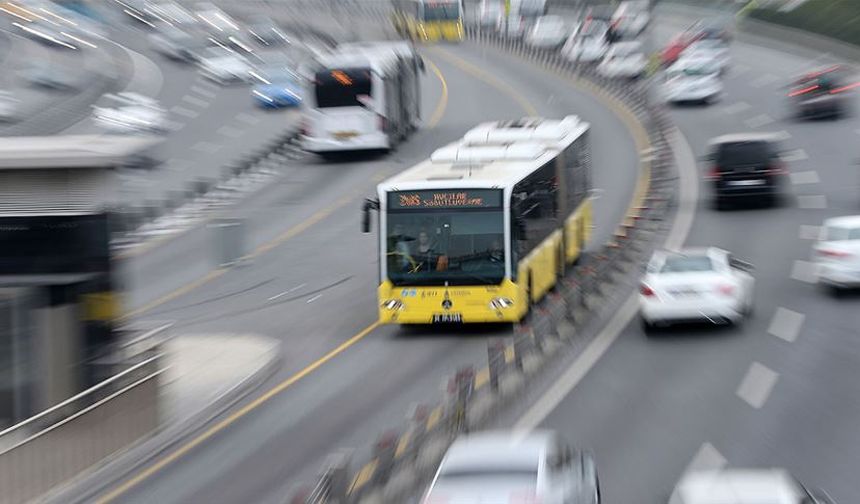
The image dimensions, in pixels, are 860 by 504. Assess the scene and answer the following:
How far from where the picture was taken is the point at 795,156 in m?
47.5

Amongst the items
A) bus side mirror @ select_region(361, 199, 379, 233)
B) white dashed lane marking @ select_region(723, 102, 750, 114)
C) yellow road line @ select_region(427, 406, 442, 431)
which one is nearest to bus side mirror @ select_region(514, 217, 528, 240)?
bus side mirror @ select_region(361, 199, 379, 233)

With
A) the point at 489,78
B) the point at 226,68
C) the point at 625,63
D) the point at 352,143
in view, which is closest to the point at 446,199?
the point at 352,143

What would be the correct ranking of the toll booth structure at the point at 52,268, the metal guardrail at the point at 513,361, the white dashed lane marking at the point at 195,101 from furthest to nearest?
1. the white dashed lane marking at the point at 195,101
2. the toll booth structure at the point at 52,268
3. the metal guardrail at the point at 513,361

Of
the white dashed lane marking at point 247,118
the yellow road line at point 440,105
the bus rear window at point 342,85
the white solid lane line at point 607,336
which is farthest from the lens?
the yellow road line at point 440,105

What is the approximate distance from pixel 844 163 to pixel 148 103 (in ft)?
90.3

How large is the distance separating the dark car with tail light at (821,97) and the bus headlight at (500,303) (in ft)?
107

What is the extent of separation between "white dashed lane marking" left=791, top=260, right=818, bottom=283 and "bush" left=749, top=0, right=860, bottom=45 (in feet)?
156

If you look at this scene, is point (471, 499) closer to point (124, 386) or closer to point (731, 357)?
point (124, 386)

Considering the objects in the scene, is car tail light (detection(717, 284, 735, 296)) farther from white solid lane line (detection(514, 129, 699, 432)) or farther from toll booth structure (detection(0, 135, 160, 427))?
toll booth structure (detection(0, 135, 160, 427))

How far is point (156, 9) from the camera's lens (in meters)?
94.7

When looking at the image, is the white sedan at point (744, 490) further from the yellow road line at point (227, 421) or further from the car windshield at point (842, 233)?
the car windshield at point (842, 233)

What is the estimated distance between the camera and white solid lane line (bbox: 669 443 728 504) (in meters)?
16.2

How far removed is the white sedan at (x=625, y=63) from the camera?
2762 inches

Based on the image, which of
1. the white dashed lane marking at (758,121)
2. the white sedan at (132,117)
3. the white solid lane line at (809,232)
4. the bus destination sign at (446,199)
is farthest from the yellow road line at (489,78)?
the bus destination sign at (446,199)
